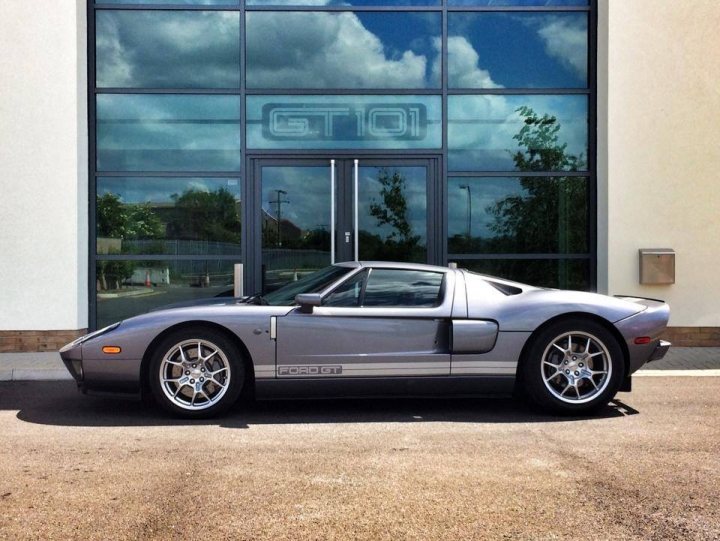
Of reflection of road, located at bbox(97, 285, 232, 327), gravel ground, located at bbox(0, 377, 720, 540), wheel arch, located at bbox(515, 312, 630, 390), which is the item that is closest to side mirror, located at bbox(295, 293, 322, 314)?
gravel ground, located at bbox(0, 377, 720, 540)

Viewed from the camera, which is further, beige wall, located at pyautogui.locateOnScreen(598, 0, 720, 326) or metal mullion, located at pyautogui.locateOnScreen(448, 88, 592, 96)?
metal mullion, located at pyautogui.locateOnScreen(448, 88, 592, 96)

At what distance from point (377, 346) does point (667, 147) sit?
5956 mm

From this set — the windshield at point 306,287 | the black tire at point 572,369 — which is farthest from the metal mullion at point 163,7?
the black tire at point 572,369

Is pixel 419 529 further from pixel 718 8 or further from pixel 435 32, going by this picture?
pixel 718 8

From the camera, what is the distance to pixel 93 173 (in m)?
9.59

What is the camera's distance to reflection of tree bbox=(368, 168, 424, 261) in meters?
9.64

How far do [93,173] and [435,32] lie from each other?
5.19 m

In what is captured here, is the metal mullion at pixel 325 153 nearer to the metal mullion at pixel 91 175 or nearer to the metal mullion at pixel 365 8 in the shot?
the metal mullion at pixel 365 8

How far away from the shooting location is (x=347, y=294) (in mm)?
5484

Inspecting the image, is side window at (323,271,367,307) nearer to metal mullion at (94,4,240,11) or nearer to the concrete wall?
the concrete wall

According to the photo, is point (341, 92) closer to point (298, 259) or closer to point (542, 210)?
point (298, 259)

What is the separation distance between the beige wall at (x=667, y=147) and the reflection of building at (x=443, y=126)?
19 millimetres

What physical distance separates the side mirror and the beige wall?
541 cm

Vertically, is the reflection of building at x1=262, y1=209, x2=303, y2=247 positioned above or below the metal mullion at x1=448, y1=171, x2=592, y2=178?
below
